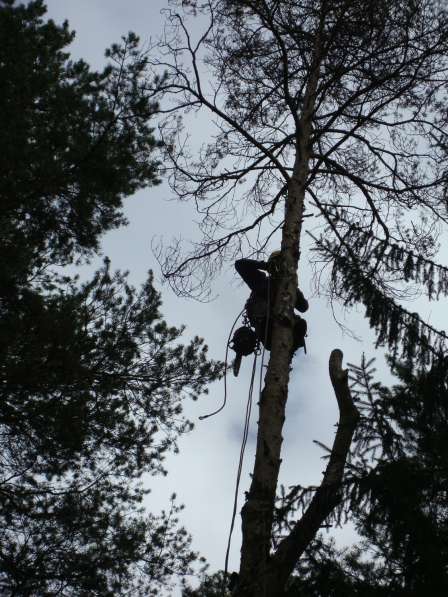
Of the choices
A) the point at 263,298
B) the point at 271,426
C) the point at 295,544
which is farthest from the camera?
the point at 263,298

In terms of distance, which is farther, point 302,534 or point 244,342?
point 244,342

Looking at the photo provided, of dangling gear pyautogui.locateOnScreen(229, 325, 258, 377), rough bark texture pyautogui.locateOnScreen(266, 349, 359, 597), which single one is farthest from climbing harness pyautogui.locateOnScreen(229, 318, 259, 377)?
rough bark texture pyautogui.locateOnScreen(266, 349, 359, 597)

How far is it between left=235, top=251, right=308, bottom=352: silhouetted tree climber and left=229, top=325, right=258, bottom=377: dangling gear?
61 mm

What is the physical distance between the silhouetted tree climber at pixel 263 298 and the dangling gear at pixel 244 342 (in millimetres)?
61

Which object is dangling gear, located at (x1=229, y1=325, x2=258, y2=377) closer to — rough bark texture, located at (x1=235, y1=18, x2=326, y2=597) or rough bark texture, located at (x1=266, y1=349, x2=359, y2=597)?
rough bark texture, located at (x1=235, y1=18, x2=326, y2=597)

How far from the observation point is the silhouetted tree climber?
14.6 ft

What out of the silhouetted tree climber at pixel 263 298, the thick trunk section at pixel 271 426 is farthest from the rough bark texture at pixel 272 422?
the silhouetted tree climber at pixel 263 298

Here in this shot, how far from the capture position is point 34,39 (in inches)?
287

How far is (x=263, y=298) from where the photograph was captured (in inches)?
180

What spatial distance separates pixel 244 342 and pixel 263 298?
37 centimetres

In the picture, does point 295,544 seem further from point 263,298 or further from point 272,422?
point 263,298

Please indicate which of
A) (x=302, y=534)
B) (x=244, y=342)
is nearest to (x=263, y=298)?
(x=244, y=342)

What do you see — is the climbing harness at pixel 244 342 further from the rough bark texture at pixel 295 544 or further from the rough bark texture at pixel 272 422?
the rough bark texture at pixel 295 544

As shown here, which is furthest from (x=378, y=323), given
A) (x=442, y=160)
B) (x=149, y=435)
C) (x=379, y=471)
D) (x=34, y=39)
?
(x=34, y=39)
